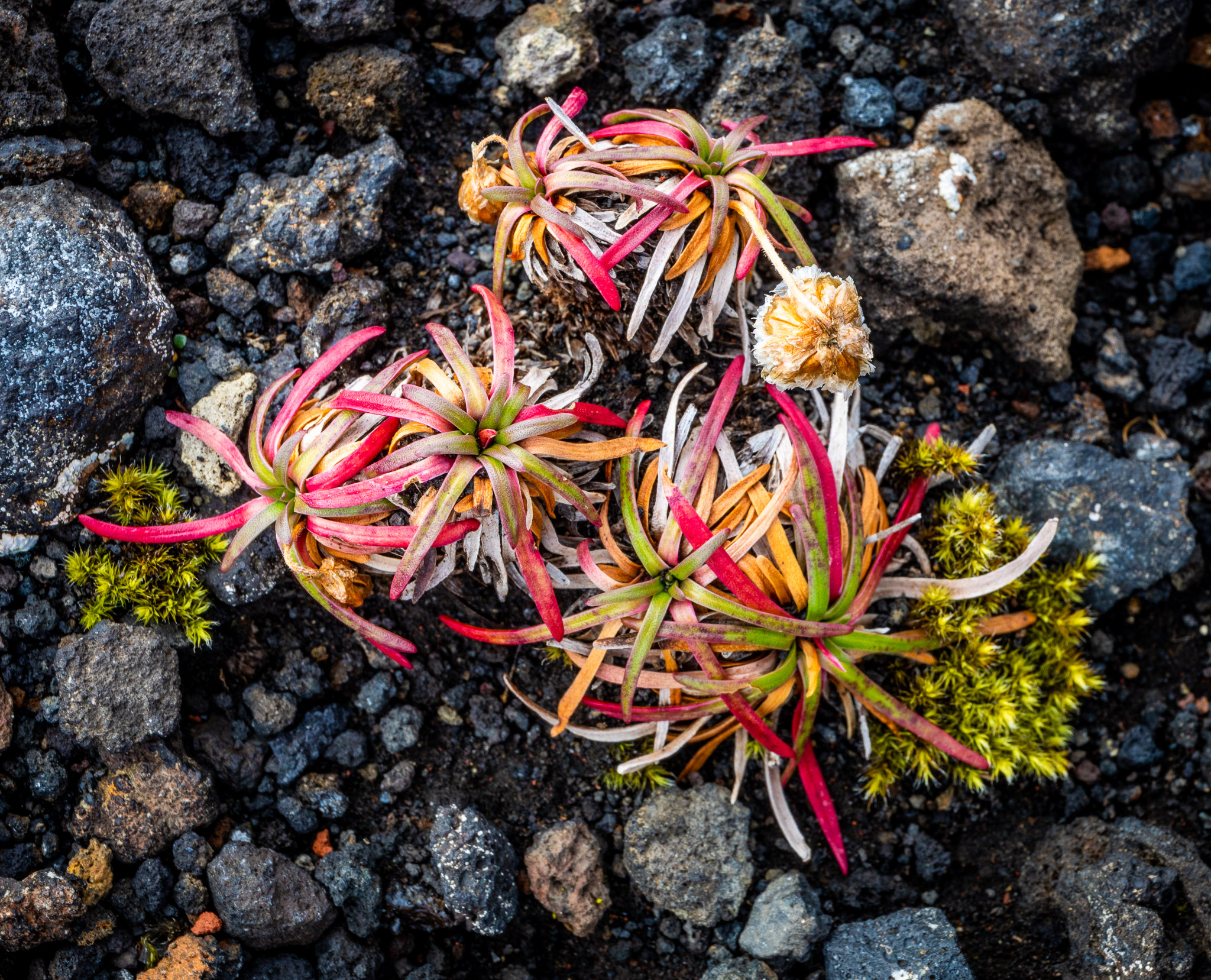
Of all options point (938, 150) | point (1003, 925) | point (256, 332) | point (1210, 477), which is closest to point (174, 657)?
point (256, 332)

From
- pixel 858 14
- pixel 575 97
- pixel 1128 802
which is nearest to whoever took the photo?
pixel 575 97

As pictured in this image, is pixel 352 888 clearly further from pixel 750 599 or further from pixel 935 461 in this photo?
pixel 935 461

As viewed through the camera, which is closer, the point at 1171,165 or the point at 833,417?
the point at 833,417

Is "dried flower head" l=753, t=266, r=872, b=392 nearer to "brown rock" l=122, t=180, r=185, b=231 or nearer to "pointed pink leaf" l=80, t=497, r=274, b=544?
"pointed pink leaf" l=80, t=497, r=274, b=544

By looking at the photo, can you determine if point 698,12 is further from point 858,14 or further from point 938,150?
point 938,150

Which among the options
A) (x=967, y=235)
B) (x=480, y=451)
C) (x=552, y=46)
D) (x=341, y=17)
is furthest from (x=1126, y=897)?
(x=341, y=17)

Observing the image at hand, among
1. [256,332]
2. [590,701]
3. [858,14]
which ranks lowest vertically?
[590,701]
